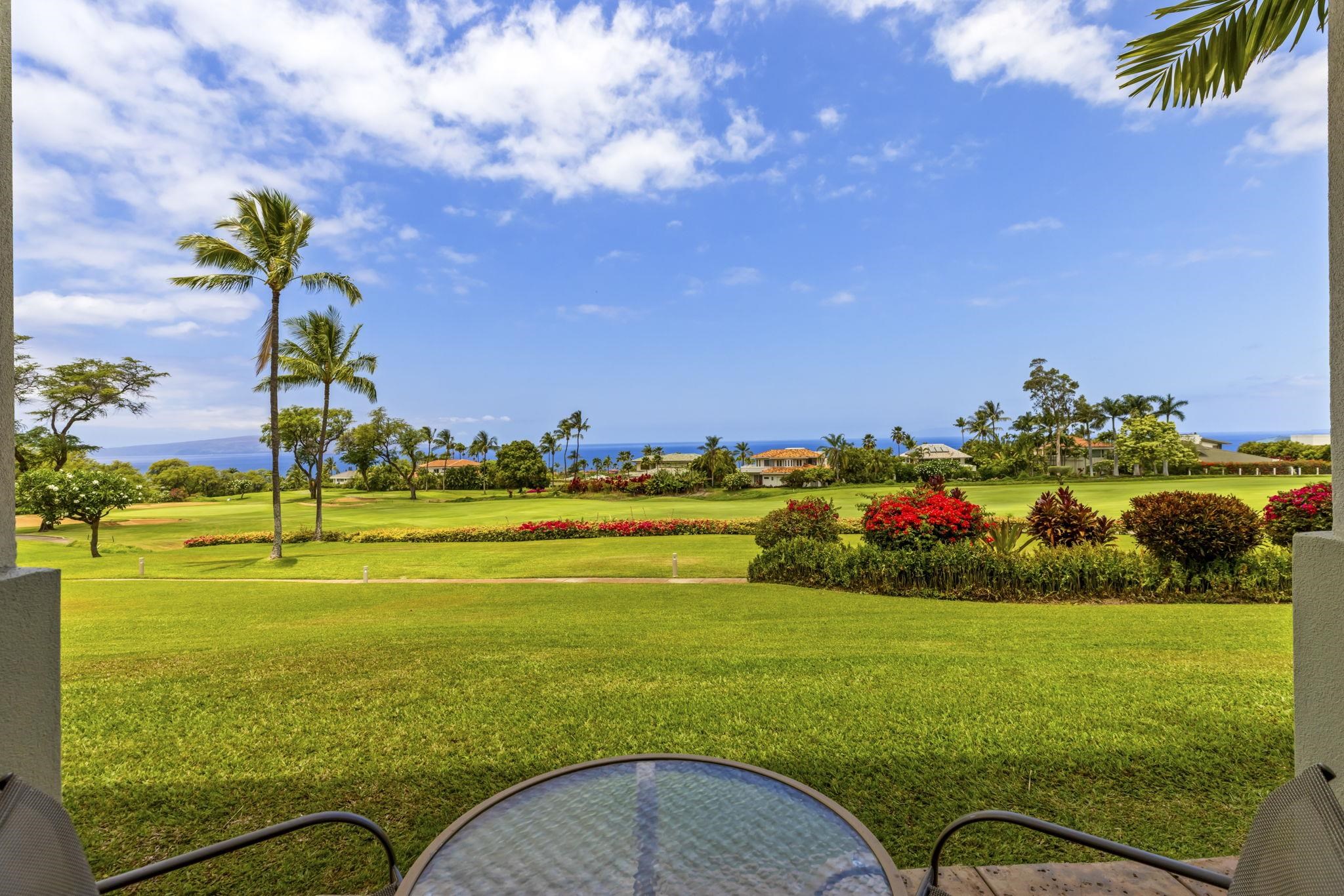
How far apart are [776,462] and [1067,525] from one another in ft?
158

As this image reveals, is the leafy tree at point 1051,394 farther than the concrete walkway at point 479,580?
Yes

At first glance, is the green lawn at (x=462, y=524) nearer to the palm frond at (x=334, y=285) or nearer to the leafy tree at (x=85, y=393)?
the leafy tree at (x=85, y=393)

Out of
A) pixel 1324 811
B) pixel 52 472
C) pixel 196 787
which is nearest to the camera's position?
pixel 1324 811

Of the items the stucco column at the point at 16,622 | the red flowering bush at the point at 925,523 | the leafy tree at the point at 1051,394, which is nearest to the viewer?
the stucco column at the point at 16,622

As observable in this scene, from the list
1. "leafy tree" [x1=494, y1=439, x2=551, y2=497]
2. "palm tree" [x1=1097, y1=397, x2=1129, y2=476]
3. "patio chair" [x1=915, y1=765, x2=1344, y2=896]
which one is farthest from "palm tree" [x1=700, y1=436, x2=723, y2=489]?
"patio chair" [x1=915, y1=765, x2=1344, y2=896]

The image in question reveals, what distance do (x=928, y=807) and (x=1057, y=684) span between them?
80.2 inches

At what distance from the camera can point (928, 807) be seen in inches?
86.8

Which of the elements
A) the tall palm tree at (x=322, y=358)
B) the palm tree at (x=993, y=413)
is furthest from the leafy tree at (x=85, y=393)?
the palm tree at (x=993, y=413)

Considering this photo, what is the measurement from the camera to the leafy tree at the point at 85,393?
21.0 metres

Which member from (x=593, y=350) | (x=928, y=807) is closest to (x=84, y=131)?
(x=928, y=807)

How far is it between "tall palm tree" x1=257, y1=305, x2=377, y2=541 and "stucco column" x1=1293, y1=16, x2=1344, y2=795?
73.3ft

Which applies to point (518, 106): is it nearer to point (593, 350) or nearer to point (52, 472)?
point (52, 472)

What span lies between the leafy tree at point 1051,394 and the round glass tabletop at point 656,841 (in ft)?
138

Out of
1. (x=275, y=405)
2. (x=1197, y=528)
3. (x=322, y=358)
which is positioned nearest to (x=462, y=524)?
(x=322, y=358)
